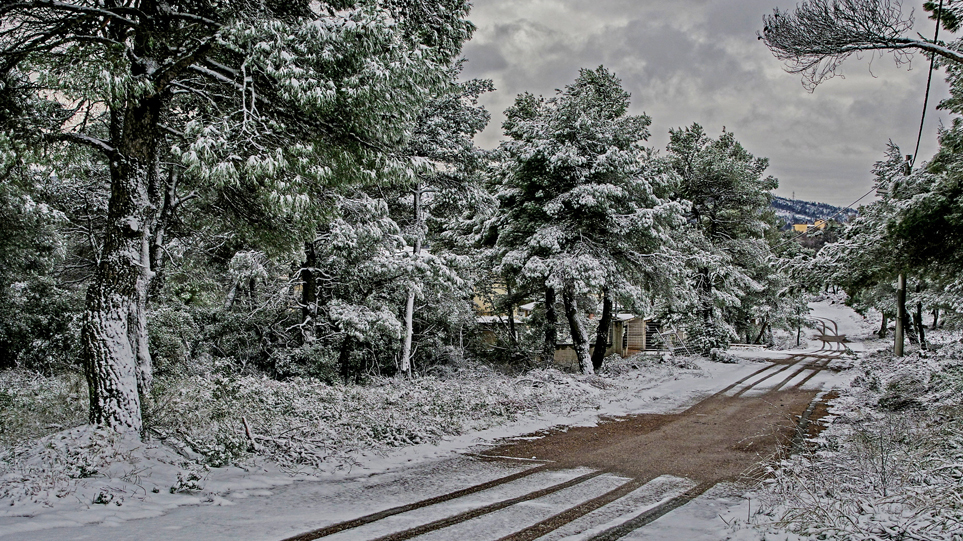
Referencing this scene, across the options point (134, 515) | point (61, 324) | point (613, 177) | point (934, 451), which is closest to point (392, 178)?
point (134, 515)

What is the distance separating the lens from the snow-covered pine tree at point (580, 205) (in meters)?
15.0

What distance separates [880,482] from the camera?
15.7 ft

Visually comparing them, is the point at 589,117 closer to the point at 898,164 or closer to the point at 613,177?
the point at 613,177

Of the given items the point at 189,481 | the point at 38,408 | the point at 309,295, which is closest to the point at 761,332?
the point at 309,295

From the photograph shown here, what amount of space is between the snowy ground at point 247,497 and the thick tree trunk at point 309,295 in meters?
8.73

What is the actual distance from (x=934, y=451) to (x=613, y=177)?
11596 mm

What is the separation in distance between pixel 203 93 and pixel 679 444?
867cm


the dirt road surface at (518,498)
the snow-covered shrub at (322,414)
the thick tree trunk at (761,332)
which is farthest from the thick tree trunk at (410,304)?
the thick tree trunk at (761,332)

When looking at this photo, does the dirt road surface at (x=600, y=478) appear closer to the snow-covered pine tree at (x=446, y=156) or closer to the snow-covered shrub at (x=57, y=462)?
the snow-covered shrub at (x=57, y=462)

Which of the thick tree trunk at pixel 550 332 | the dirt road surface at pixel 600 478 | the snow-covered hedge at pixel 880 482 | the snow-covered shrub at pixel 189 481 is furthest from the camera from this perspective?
the thick tree trunk at pixel 550 332

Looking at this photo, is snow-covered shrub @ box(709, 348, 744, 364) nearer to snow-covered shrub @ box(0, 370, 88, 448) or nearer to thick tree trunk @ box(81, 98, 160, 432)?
thick tree trunk @ box(81, 98, 160, 432)

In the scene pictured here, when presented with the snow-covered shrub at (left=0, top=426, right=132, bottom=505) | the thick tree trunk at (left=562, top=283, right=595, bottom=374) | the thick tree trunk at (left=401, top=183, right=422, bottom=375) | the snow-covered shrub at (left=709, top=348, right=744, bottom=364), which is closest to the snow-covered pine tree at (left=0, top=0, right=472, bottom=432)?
the snow-covered shrub at (left=0, top=426, right=132, bottom=505)

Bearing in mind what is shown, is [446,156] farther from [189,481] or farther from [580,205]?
[189,481]

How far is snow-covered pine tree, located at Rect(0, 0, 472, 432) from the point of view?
228 inches
